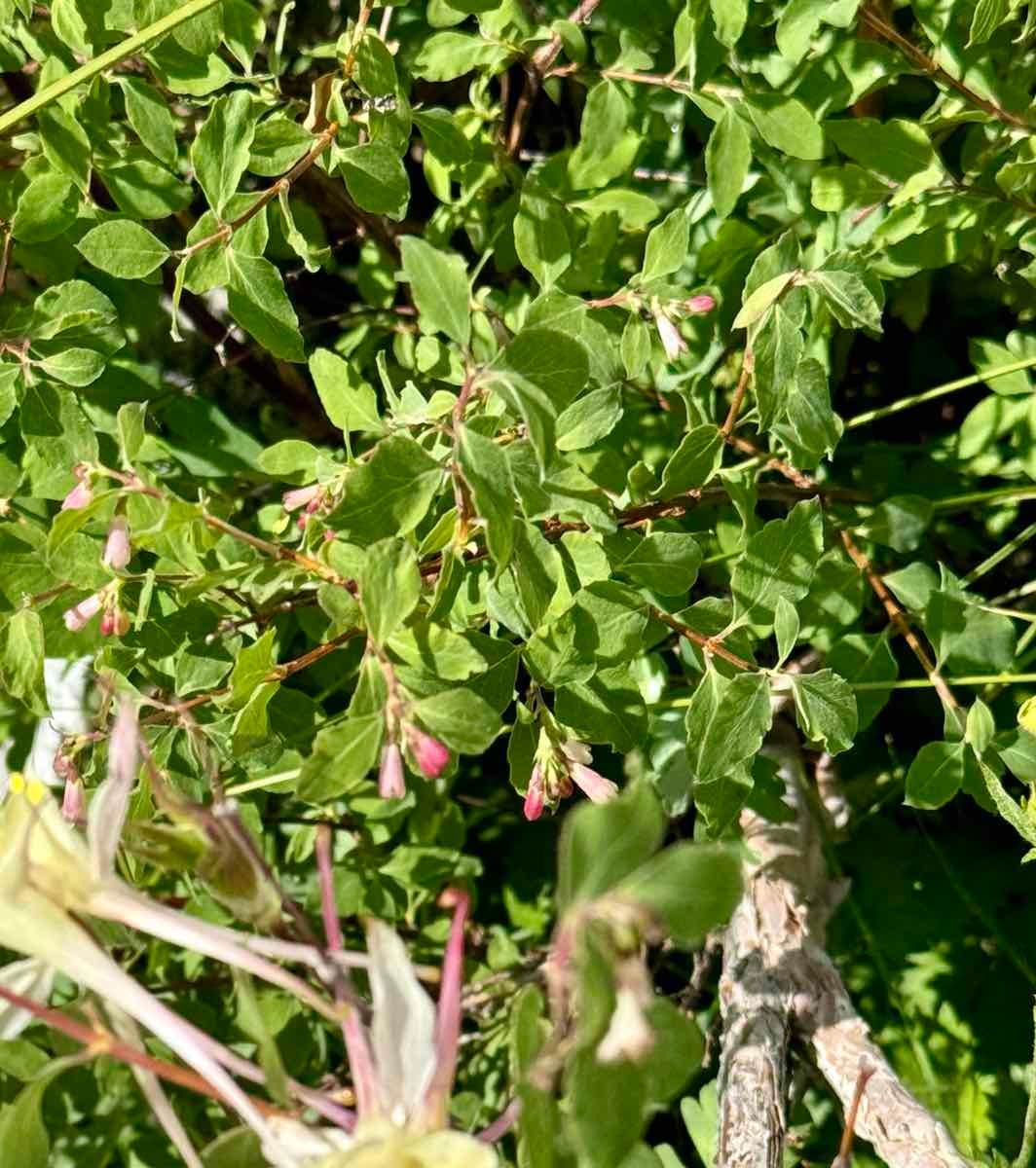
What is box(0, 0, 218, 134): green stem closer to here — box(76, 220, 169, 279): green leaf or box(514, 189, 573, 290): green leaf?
box(76, 220, 169, 279): green leaf

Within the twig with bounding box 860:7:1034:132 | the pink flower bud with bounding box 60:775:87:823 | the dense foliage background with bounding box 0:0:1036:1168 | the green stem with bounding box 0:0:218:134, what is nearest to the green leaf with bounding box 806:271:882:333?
the dense foliage background with bounding box 0:0:1036:1168

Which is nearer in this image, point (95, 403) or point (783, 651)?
point (783, 651)

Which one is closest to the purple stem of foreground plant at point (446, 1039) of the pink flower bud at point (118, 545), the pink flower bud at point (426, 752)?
the pink flower bud at point (426, 752)

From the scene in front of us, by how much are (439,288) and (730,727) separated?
35 centimetres

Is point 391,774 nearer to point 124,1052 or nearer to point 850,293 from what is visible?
point 124,1052

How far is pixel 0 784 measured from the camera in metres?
1.02

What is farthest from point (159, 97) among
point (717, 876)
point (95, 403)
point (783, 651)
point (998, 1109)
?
point (998, 1109)

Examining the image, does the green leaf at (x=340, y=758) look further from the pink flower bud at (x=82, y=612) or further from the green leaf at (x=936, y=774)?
the green leaf at (x=936, y=774)

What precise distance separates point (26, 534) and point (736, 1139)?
70 cm

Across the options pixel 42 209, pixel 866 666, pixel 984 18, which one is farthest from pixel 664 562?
pixel 42 209

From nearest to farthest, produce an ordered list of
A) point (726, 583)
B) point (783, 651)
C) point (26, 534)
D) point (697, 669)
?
point (783, 651) → point (26, 534) → point (697, 669) → point (726, 583)

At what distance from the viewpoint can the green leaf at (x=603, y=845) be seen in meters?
0.49

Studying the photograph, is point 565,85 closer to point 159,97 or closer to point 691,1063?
point 159,97

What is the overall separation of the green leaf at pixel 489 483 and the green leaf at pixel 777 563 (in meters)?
0.27
